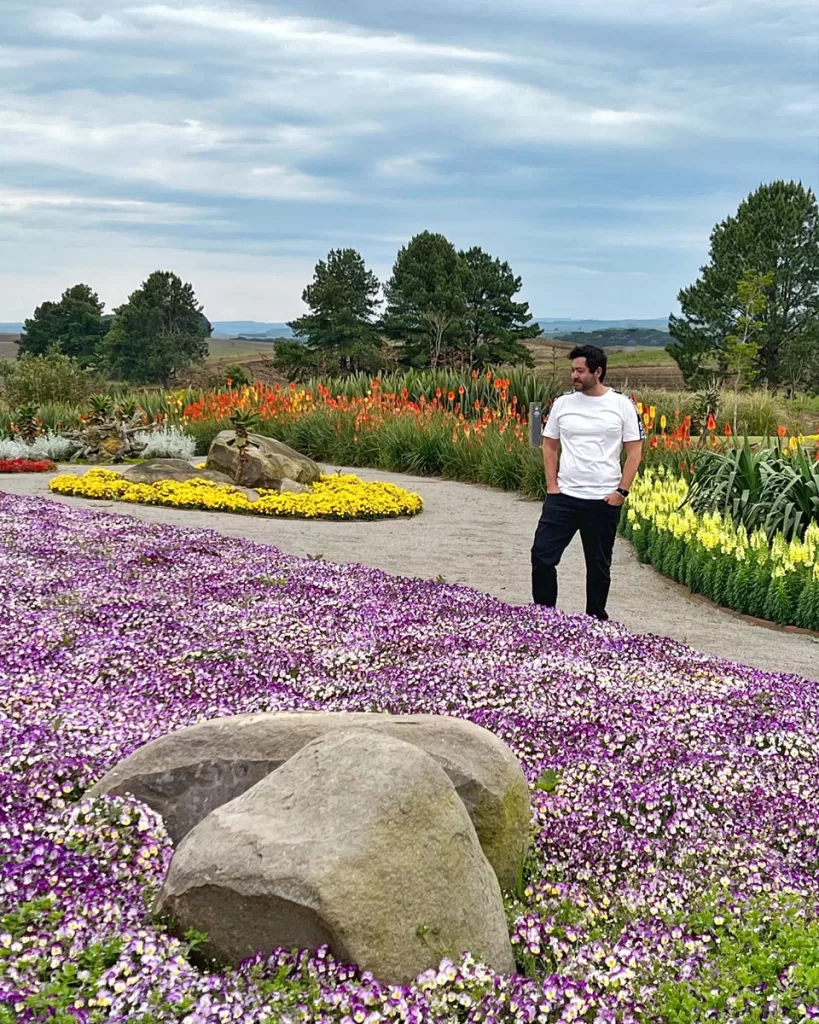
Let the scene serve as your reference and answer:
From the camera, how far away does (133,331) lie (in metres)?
88.6

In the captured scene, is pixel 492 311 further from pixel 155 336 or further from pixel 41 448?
pixel 41 448

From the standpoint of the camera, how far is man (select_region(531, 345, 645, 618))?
728 centimetres

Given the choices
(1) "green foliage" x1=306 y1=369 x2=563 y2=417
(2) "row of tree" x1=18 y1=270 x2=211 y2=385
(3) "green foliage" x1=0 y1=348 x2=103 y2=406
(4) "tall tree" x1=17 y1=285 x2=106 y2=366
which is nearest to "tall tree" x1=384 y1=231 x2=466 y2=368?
(2) "row of tree" x1=18 y1=270 x2=211 y2=385

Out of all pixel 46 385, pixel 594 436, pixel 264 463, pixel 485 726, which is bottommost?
pixel 485 726

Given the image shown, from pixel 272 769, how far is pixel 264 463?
454 inches

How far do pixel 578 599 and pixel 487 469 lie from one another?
304 inches

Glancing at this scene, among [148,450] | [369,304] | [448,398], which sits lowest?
[148,450]

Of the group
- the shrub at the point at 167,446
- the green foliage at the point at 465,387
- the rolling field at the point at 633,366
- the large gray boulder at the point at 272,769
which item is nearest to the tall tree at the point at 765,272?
the rolling field at the point at 633,366

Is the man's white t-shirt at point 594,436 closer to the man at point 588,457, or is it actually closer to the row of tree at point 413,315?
the man at point 588,457

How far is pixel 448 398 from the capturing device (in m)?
21.9

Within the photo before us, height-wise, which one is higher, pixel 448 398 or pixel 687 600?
pixel 448 398

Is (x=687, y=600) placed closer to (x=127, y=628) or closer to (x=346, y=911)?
(x=127, y=628)

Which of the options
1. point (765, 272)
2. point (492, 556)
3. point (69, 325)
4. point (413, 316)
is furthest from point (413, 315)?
point (492, 556)

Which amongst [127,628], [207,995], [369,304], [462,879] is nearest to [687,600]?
[127,628]
